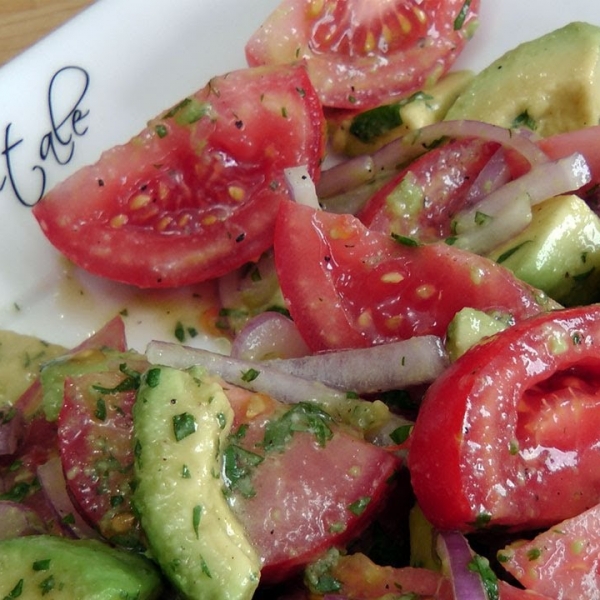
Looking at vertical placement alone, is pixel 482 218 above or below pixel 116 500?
below

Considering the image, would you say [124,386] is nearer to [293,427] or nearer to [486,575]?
[293,427]

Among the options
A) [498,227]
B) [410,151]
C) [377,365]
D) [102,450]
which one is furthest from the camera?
[410,151]

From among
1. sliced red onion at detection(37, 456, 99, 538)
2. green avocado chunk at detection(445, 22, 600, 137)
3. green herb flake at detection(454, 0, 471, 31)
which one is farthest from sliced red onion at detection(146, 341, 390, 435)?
green herb flake at detection(454, 0, 471, 31)

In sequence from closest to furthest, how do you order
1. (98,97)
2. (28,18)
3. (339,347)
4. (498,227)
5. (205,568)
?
(205,568) → (339,347) → (498,227) → (98,97) → (28,18)

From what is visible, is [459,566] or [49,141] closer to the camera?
[459,566]

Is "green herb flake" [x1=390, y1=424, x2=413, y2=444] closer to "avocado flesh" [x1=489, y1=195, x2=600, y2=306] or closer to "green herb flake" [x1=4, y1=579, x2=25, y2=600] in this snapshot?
"avocado flesh" [x1=489, y1=195, x2=600, y2=306]

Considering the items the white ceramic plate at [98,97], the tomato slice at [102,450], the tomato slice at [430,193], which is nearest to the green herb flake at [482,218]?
the tomato slice at [430,193]

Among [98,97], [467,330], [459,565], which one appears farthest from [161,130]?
[459,565]
